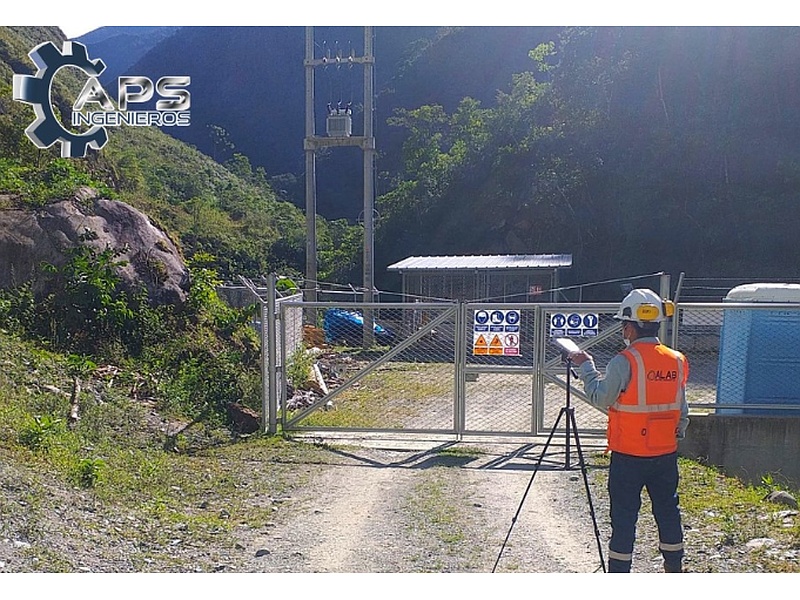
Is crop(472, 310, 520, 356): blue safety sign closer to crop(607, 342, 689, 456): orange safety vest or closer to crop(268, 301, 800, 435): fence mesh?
crop(268, 301, 800, 435): fence mesh

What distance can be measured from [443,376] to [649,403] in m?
9.13

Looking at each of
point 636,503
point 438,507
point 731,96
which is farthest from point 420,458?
point 731,96

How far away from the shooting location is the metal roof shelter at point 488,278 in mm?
17688

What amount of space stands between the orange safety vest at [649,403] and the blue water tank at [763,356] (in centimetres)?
427

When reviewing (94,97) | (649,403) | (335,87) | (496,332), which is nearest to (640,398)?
(649,403)

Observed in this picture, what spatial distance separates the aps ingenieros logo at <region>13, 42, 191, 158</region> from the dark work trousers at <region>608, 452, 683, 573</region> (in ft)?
20.8

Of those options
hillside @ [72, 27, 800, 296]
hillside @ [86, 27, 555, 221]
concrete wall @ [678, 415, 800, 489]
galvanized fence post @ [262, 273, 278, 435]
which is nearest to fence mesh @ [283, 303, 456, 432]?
galvanized fence post @ [262, 273, 278, 435]

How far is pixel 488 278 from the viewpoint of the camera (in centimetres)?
1797

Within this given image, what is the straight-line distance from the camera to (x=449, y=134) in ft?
118

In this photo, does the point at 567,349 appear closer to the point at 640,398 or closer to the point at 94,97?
the point at 640,398

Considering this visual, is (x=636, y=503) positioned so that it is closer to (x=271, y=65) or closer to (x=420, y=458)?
(x=420, y=458)

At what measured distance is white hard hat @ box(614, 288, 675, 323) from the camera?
4.32 meters

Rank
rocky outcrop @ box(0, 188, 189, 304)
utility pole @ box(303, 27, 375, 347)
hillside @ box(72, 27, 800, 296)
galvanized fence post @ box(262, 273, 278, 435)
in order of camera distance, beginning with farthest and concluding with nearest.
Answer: hillside @ box(72, 27, 800, 296) < utility pole @ box(303, 27, 375, 347) < rocky outcrop @ box(0, 188, 189, 304) < galvanized fence post @ box(262, 273, 278, 435)

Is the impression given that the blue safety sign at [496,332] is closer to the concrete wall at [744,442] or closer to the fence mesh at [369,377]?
the fence mesh at [369,377]
